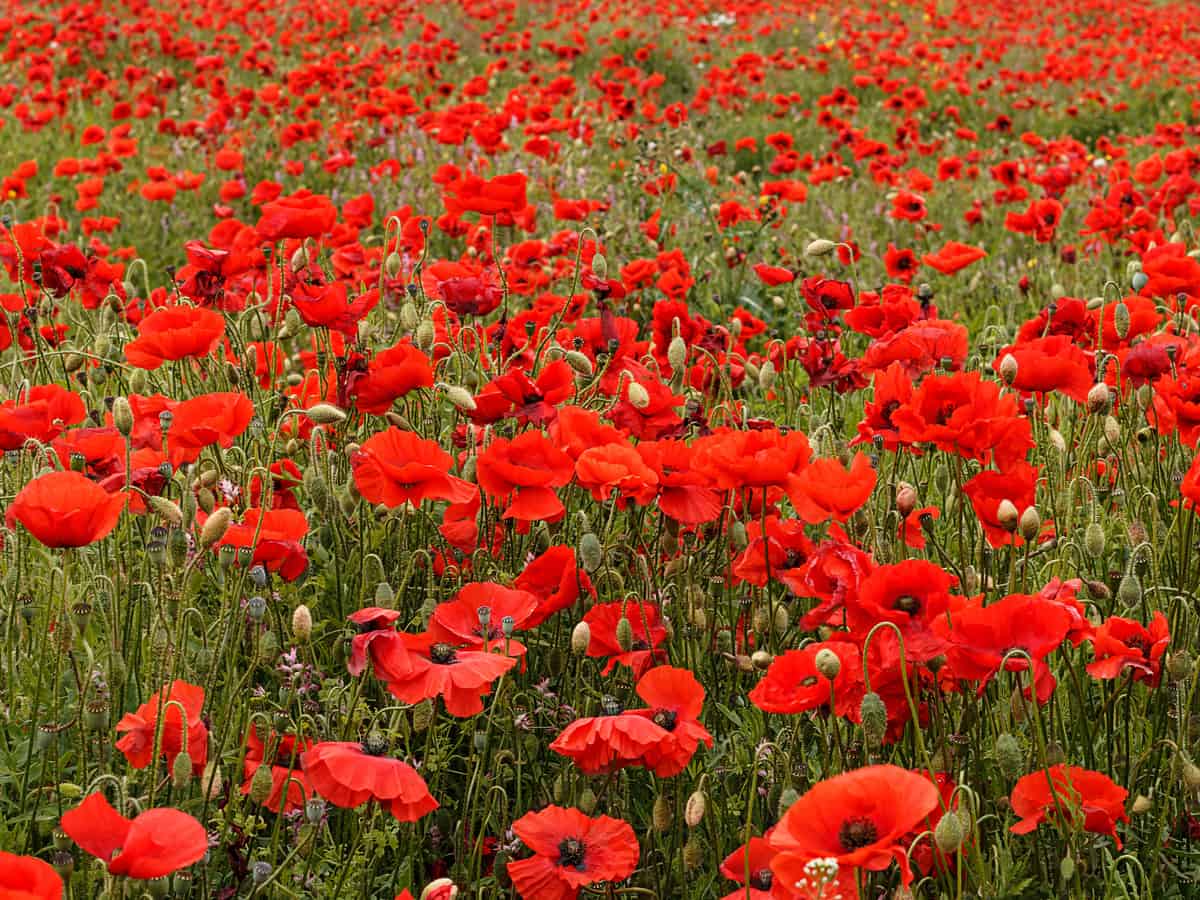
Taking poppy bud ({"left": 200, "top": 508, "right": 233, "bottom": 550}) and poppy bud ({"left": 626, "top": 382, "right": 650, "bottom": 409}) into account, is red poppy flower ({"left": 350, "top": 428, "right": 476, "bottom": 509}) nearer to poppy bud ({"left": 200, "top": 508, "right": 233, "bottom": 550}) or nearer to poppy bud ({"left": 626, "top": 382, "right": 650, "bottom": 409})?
poppy bud ({"left": 200, "top": 508, "right": 233, "bottom": 550})

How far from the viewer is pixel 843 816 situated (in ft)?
4.50

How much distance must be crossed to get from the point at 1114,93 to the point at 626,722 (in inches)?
425

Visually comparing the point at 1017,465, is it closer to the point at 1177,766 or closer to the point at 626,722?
the point at 1177,766

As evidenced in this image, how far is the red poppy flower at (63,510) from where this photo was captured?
173 centimetres

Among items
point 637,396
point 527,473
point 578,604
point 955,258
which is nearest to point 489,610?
point 527,473

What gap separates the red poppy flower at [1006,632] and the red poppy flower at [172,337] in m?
1.47

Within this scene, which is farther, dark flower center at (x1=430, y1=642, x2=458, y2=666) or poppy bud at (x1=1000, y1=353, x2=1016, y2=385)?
poppy bud at (x1=1000, y1=353, x2=1016, y2=385)

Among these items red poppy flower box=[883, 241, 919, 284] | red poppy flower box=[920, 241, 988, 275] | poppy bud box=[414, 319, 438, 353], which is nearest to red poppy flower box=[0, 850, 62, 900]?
poppy bud box=[414, 319, 438, 353]

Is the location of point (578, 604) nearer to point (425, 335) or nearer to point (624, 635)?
point (624, 635)

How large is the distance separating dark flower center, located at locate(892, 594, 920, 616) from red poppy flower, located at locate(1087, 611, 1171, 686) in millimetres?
259

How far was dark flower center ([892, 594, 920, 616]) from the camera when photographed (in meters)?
1.76

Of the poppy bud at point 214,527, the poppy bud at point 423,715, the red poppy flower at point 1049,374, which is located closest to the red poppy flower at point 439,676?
the poppy bud at point 423,715

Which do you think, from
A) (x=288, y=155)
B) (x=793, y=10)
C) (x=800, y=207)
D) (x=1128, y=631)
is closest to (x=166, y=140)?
(x=288, y=155)

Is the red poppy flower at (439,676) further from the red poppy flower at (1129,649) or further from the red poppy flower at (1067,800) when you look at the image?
the red poppy flower at (1129,649)
